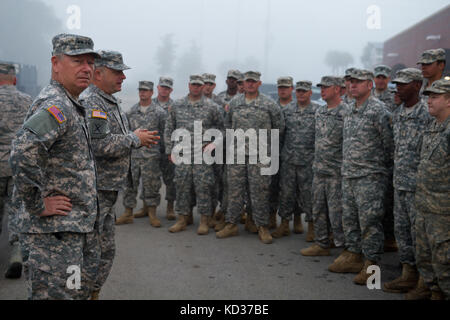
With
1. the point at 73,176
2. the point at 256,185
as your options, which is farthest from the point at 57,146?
the point at 256,185

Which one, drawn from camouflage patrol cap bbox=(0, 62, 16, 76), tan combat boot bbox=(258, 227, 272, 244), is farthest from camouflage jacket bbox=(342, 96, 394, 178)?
camouflage patrol cap bbox=(0, 62, 16, 76)

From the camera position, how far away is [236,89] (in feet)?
24.2

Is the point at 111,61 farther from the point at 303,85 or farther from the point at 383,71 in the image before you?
the point at 383,71

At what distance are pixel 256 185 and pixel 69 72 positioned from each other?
3.62 meters

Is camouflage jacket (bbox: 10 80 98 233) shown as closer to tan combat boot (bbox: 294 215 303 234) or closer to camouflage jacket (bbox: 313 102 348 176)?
camouflage jacket (bbox: 313 102 348 176)

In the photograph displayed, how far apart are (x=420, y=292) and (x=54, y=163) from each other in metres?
3.28

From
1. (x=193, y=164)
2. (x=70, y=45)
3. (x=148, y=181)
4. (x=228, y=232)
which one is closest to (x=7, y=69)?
(x=148, y=181)

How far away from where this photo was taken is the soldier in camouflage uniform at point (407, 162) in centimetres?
381

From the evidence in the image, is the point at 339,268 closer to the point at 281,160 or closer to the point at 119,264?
the point at 281,160

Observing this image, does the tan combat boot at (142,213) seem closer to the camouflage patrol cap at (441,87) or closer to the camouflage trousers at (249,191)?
the camouflage trousers at (249,191)

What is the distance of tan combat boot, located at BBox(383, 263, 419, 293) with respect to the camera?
4012 millimetres

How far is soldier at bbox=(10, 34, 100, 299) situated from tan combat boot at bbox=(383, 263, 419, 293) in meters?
2.94

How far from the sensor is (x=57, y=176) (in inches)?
95.4

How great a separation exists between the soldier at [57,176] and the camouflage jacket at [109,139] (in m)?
0.50
